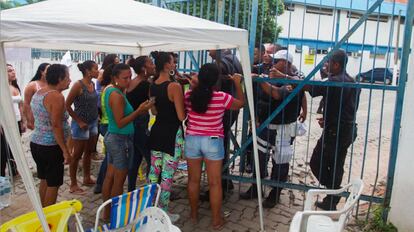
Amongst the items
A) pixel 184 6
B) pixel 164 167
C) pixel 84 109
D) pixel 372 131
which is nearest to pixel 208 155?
pixel 164 167

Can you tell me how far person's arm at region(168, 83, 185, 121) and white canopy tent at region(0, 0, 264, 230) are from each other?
0.65 meters

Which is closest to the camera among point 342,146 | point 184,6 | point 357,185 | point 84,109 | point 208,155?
point 357,185

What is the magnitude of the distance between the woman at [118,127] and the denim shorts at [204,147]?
1.73 ft

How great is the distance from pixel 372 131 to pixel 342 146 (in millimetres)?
6604

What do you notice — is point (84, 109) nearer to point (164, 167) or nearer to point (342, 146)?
point (164, 167)

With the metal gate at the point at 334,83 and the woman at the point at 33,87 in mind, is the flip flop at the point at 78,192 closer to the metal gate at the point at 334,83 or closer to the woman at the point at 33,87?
the woman at the point at 33,87

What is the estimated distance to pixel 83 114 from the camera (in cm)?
436

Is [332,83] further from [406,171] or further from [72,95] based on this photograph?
[72,95]

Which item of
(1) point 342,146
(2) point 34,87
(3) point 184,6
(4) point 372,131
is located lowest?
(4) point 372,131

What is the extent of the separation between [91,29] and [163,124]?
1.37 meters

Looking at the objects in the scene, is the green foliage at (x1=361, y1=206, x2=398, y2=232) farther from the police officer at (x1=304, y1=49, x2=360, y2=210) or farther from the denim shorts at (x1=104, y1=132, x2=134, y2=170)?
the denim shorts at (x1=104, y1=132, x2=134, y2=170)

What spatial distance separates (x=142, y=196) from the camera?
252 centimetres

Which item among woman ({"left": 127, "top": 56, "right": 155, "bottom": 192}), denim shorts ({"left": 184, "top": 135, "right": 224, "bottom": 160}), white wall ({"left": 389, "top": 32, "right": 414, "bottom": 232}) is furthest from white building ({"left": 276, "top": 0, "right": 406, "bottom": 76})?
woman ({"left": 127, "top": 56, "right": 155, "bottom": 192})

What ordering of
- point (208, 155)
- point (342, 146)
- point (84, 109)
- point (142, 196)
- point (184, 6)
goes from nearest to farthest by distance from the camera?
point (142, 196) → point (208, 155) → point (342, 146) → point (84, 109) → point (184, 6)
